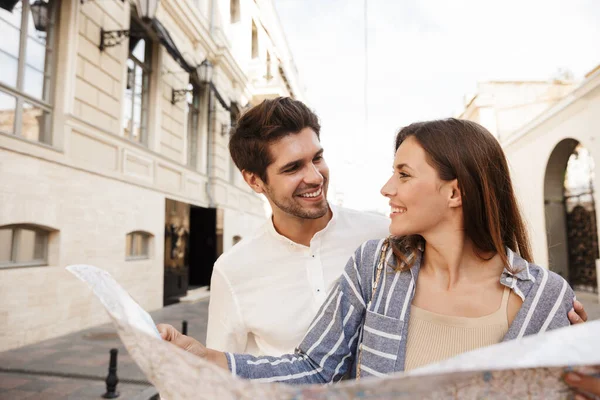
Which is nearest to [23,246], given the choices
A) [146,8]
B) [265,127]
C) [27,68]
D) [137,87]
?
[27,68]

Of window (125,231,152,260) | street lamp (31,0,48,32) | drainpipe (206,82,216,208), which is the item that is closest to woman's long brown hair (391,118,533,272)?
street lamp (31,0,48,32)

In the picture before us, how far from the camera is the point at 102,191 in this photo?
8312 millimetres

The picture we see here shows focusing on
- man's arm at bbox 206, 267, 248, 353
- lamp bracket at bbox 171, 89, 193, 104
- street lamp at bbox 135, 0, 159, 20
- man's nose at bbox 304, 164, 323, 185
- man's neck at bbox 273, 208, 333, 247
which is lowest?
man's arm at bbox 206, 267, 248, 353

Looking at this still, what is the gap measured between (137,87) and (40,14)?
126 inches

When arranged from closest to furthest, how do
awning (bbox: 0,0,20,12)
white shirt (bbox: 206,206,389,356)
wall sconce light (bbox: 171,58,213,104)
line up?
white shirt (bbox: 206,206,389,356)
awning (bbox: 0,0,20,12)
wall sconce light (bbox: 171,58,213,104)

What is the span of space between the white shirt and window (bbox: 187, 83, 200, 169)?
11.4m

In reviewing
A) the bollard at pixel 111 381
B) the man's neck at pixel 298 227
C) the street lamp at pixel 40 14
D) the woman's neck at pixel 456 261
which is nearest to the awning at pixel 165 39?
the street lamp at pixel 40 14

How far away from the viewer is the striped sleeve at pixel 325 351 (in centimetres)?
160

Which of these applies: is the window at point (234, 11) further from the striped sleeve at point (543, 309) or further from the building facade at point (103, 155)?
the striped sleeve at point (543, 309)

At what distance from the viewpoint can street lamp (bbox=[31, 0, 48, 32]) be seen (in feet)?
23.0

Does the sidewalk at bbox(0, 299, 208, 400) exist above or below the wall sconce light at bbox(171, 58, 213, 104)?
below

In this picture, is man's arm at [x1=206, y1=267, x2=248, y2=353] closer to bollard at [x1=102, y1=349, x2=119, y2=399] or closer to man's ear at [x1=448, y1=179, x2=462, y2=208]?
man's ear at [x1=448, y1=179, x2=462, y2=208]

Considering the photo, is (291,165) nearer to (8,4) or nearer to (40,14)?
(8,4)

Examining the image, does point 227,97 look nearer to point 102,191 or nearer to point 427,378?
point 102,191
